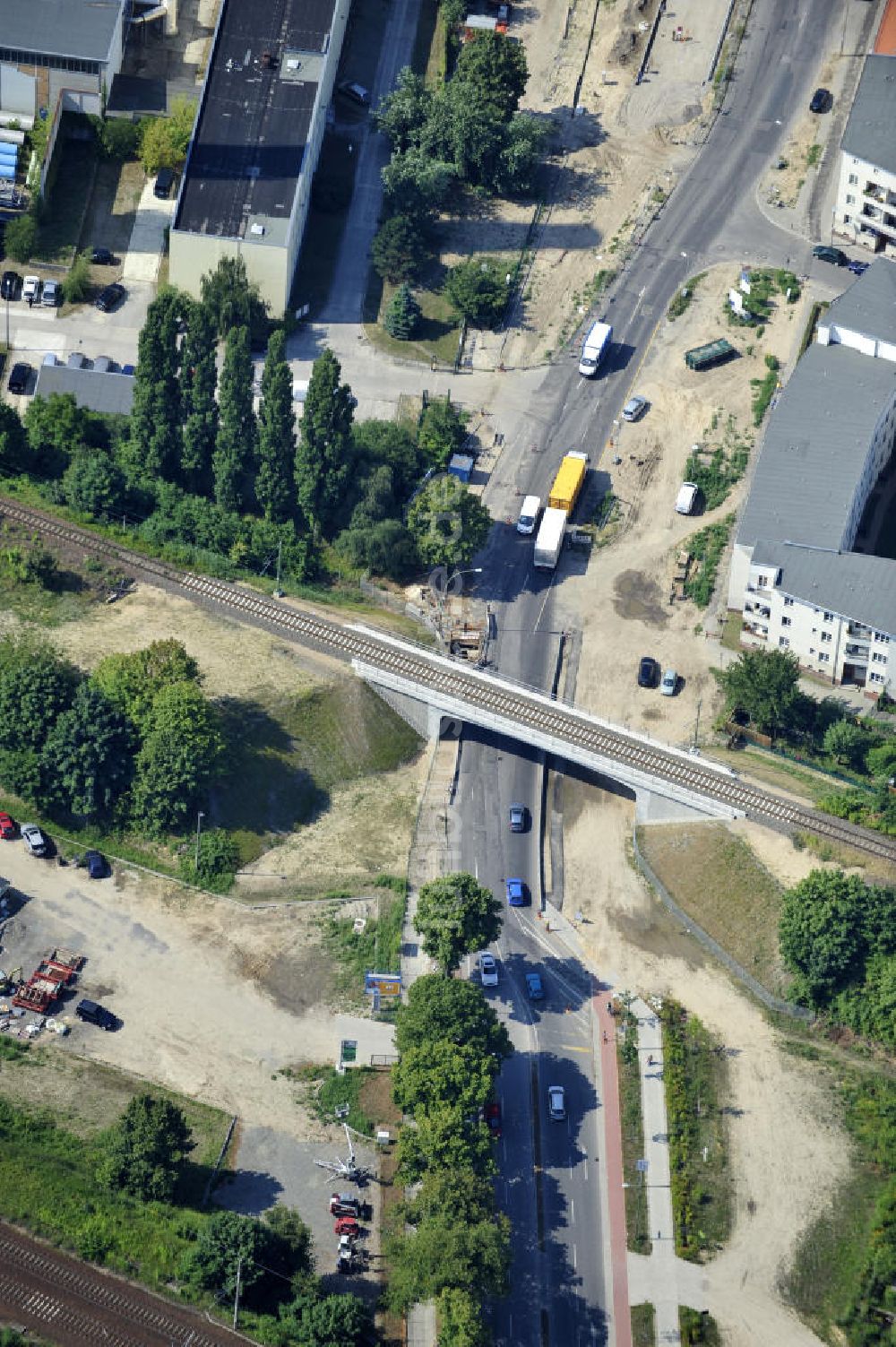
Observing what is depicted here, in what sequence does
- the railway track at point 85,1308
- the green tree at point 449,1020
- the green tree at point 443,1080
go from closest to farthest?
the railway track at point 85,1308, the green tree at point 443,1080, the green tree at point 449,1020

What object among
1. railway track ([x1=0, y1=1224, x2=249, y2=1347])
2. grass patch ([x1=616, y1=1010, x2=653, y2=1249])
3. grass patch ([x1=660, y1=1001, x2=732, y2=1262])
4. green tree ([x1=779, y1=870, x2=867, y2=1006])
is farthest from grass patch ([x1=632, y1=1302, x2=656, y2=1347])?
green tree ([x1=779, y1=870, x2=867, y2=1006])

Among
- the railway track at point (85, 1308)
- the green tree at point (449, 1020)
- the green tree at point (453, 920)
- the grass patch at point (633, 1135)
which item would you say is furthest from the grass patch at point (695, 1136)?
the railway track at point (85, 1308)

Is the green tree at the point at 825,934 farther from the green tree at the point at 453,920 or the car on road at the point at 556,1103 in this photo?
the green tree at the point at 453,920

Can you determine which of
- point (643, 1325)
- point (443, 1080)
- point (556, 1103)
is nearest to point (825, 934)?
point (556, 1103)

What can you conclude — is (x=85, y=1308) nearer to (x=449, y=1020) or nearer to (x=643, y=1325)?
(x=449, y=1020)

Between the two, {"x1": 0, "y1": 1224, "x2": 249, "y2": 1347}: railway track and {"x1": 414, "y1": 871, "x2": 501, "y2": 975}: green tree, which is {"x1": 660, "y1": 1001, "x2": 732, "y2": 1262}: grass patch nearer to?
{"x1": 414, "y1": 871, "x2": 501, "y2": 975}: green tree

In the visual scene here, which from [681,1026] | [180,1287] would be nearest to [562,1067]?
[681,1026]

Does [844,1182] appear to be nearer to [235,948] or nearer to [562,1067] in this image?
[562,1067]
